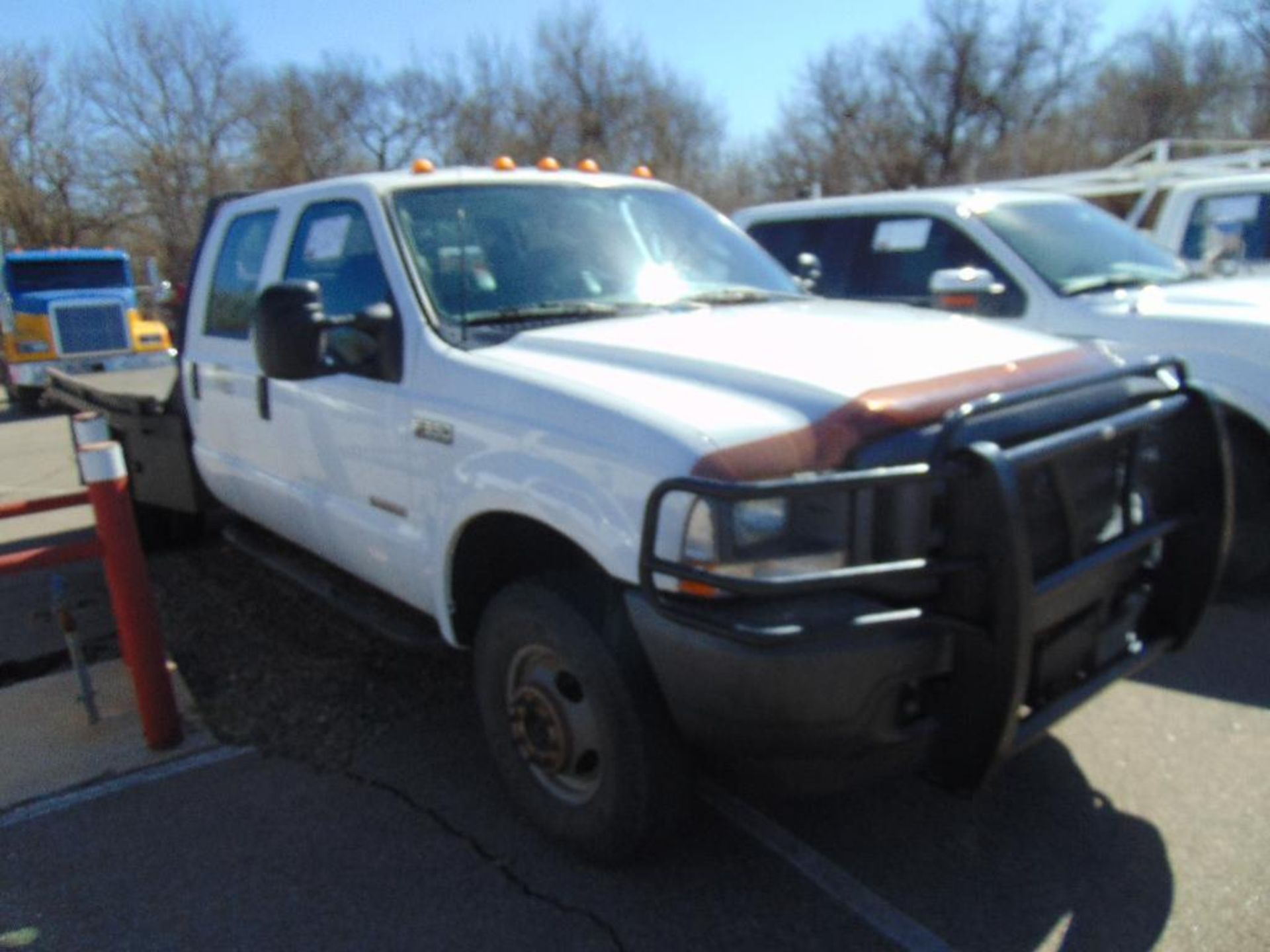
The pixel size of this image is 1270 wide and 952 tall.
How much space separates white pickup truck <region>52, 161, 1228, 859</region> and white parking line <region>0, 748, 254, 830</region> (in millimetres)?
805

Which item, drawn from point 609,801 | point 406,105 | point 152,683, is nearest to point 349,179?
point 152,683

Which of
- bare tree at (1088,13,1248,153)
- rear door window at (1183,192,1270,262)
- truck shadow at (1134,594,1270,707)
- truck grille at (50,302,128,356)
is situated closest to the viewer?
truck shadow at (1134,594,1270,707)

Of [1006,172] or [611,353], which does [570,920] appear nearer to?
[611,353]

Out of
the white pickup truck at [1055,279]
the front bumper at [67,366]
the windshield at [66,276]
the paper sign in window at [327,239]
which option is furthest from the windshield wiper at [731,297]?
the windshield at [66,276]

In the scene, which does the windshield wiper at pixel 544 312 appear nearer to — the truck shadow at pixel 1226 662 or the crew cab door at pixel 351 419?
the crew cab door at pixel 351 419

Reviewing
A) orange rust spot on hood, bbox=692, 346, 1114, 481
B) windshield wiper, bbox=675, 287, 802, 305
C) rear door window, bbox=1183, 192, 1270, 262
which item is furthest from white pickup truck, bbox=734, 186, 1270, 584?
orange rust spot on hood, bbox=692, 346, 1114, 481

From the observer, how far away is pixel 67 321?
16.4m

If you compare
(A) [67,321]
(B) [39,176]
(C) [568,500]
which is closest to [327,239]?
(C) [568,500]

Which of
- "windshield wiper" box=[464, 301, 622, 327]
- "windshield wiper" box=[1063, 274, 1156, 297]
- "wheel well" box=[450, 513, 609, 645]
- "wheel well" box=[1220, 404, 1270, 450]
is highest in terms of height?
"windshield wiper" box=[464, 301, 622, 327]

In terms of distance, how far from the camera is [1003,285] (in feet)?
18.6

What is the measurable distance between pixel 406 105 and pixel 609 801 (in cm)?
3967

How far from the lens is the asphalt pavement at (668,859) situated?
8.80 feet

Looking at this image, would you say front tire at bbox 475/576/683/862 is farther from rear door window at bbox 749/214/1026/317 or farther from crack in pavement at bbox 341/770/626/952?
rear door window at bbox 749/214/1026/317

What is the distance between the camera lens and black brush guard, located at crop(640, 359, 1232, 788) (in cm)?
220
